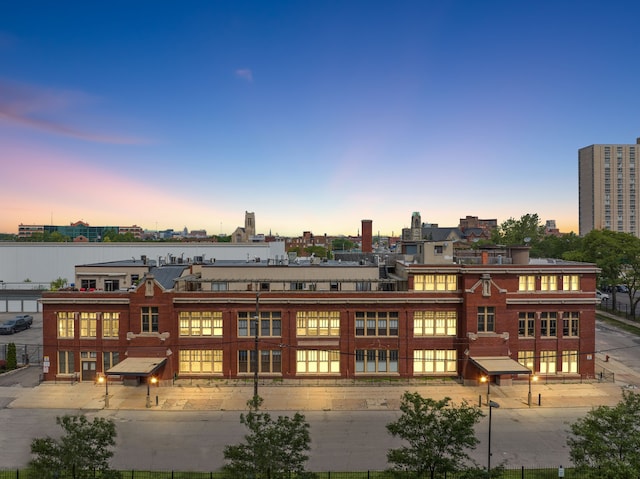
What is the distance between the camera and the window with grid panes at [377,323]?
1593 inches

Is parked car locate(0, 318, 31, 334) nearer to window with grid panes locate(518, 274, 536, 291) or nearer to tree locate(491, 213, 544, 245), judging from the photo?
window with grid panes locate(518, 274, 536, 291)

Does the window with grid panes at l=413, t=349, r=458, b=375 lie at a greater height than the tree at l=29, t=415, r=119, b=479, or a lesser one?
lesser

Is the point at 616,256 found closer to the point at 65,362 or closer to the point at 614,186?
the point at 65,362

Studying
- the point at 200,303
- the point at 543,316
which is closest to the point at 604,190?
the point at 543,316

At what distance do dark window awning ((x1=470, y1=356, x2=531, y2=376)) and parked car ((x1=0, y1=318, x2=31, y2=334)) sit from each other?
61592mm

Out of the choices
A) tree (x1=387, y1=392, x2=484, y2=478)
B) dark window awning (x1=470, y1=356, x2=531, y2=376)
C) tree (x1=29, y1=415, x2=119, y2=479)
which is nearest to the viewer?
tree (x1=29, y1=415, x2=119, y2=479)

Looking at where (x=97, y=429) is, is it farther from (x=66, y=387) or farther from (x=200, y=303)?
(x=66, y=387)

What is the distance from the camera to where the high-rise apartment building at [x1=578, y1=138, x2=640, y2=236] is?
168 meters

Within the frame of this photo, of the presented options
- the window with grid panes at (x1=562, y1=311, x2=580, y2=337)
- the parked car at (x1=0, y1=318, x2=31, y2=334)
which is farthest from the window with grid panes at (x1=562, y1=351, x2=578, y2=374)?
the parked car at (x1=0, y1=318, x2=31, y2=334)

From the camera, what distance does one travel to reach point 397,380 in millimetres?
39594

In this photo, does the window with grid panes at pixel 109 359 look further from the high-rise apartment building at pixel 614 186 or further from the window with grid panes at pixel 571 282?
the high-rise apartment building at pixel 614 186

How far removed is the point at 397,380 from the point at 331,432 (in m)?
12.2

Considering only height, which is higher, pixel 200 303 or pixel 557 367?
pixel 200 303

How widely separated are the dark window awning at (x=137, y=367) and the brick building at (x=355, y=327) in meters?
2.26
